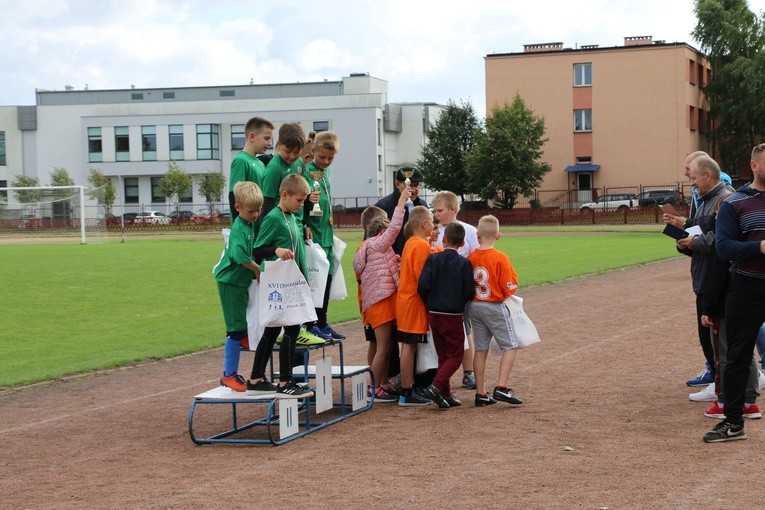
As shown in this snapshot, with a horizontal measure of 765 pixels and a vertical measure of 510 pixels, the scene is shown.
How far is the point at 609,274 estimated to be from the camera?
24.3 metres

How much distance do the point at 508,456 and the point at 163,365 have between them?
6.35 metres

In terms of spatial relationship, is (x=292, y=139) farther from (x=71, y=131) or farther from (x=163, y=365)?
(x=71, y=131)

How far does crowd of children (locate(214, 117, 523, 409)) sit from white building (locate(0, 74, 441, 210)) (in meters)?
68.6

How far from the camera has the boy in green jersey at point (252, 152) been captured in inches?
361

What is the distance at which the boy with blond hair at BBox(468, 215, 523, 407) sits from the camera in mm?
9055

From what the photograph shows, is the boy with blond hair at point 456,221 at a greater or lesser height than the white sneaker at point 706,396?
greater

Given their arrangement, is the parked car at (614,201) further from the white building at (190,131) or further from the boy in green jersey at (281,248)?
the boy in green jersey at (281,248)

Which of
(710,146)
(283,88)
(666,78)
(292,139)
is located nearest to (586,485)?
(292,139)

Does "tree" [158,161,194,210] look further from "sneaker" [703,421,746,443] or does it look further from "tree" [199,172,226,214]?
"sneaker" [703,421,746,443]

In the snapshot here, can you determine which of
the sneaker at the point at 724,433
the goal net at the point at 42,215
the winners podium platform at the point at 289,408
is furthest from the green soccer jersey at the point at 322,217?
the goal net at the point at 42,215

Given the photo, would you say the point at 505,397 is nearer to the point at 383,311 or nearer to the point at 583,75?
the point at 383,311

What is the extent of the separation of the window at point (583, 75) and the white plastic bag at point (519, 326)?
61.7m

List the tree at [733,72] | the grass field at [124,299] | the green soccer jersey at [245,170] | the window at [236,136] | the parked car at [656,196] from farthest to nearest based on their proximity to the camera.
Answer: the window at [236,136], the tree at [733,72], the parked car at [656,196], the grass field at [124,299], the green soccer jersey at [245,170]

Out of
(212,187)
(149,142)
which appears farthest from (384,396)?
(149,142)
